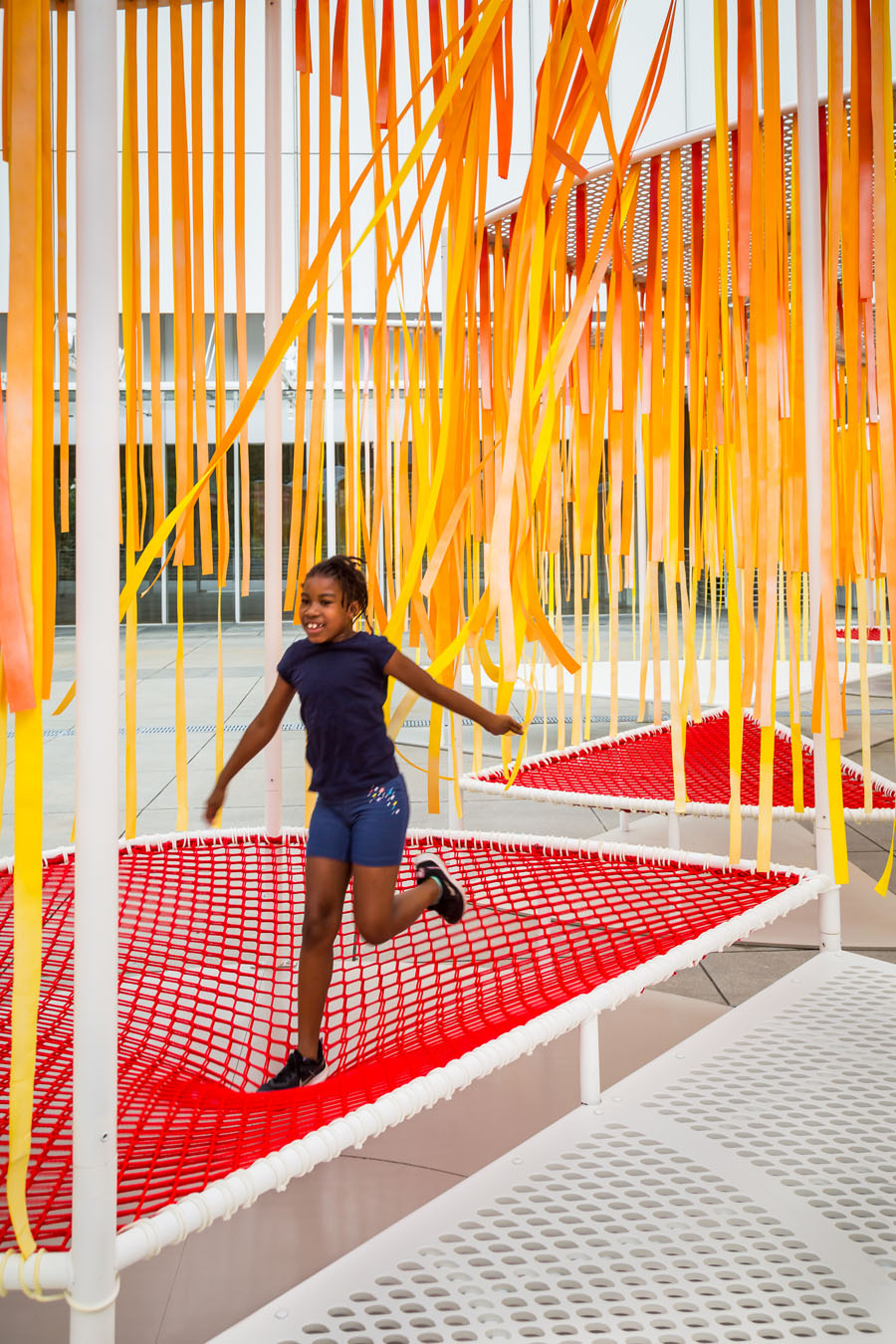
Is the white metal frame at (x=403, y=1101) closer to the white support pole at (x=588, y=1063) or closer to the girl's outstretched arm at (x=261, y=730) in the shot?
the white support pole at (x=588, y=1063)

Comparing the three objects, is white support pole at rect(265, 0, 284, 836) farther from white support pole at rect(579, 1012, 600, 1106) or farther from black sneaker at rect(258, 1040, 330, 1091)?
white support pole at rect(579, 1012, 600, 1106)

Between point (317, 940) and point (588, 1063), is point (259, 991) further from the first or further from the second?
point (588, 1063)

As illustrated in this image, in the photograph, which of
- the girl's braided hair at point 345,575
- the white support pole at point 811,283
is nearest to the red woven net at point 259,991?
the white support pole at point 811,283

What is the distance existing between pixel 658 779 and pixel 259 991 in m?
1.72

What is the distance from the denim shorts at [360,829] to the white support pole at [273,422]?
534 millimetres

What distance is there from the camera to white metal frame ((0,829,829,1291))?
1.02 m

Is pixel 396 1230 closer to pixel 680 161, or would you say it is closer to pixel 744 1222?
pixel 744 1222

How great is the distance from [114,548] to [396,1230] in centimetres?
88

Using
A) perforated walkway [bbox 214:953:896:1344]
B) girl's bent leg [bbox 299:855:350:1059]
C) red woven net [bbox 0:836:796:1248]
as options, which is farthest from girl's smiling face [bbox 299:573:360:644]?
perforated walkway [bbox 214:953:896:1344]

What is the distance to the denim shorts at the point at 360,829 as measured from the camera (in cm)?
206

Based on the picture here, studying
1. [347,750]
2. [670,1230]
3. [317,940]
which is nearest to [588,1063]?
[670,1230]

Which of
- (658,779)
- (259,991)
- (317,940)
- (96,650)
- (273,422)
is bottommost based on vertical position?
(259,991)

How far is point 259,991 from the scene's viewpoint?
2.00 metres

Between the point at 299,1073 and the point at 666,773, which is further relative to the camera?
the point at 666,773
